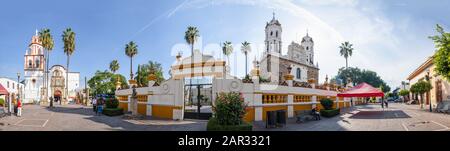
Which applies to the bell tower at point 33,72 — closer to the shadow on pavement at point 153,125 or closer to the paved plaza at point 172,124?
the paved plaza at point 172,124

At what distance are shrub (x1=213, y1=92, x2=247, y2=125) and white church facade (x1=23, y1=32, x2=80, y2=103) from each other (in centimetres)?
5045

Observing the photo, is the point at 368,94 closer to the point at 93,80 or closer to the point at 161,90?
the point at 161,90

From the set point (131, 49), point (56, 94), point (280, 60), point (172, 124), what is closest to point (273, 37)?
point (280, 60)

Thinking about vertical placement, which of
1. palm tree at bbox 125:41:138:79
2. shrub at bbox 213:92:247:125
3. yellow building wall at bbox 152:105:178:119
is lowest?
yellow building wall at bbox 152:105:178:119

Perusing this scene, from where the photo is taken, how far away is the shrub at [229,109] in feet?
42.4

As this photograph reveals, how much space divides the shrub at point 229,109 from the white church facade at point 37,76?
50453mm

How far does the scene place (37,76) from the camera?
188 ft

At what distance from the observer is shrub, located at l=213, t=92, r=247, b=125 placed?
1294 centimetres

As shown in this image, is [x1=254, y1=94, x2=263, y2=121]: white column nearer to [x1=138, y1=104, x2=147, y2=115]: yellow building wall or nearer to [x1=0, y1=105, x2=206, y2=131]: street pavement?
[x1=0, y1=105, x2=206, y2=131]: street pavement

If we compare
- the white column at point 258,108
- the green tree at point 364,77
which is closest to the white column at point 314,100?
the white column at point 258,108

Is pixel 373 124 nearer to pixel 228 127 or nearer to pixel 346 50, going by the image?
pixel 228 127

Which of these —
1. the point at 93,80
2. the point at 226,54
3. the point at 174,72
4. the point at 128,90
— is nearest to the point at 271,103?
the point at 174,72

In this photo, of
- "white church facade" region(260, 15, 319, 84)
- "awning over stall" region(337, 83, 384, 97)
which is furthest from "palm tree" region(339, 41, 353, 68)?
"awning over stall" region(337, 83, 384, 97)

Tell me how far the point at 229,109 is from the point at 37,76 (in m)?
59.6
